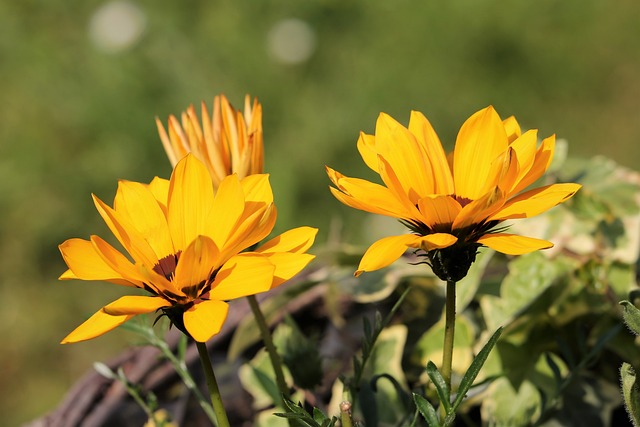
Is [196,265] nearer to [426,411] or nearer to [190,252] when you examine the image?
[190,252]

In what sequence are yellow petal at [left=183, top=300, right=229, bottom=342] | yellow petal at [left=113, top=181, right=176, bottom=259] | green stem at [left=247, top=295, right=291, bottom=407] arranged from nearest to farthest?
1. yellow petal at [left=183, top=300, right=229, bottom=342]
2. yellow petal at [left=113, top=181, right=176, bottom=259]
3. green stem at [left=247, top=295, right=291, bottom=407]

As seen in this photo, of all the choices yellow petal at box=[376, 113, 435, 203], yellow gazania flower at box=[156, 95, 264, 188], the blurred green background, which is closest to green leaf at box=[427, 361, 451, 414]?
yellow petal at box=[376, 113, 435, 203]

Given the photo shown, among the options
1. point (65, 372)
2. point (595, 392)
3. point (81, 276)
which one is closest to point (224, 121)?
point (81, 276)

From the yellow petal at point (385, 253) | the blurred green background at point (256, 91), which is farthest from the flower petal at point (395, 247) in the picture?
the blurred green background at point (256, 91)

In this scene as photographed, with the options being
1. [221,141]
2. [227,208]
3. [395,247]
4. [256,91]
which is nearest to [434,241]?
[395,247]

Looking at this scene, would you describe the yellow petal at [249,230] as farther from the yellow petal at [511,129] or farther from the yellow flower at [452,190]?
the yellow petal at [511,129]

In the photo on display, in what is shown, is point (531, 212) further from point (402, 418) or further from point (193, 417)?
point (193, 417)

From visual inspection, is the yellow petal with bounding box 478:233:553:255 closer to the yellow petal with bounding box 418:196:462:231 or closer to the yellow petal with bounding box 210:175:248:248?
the yellow petal with bounding box 418:196:462:231
